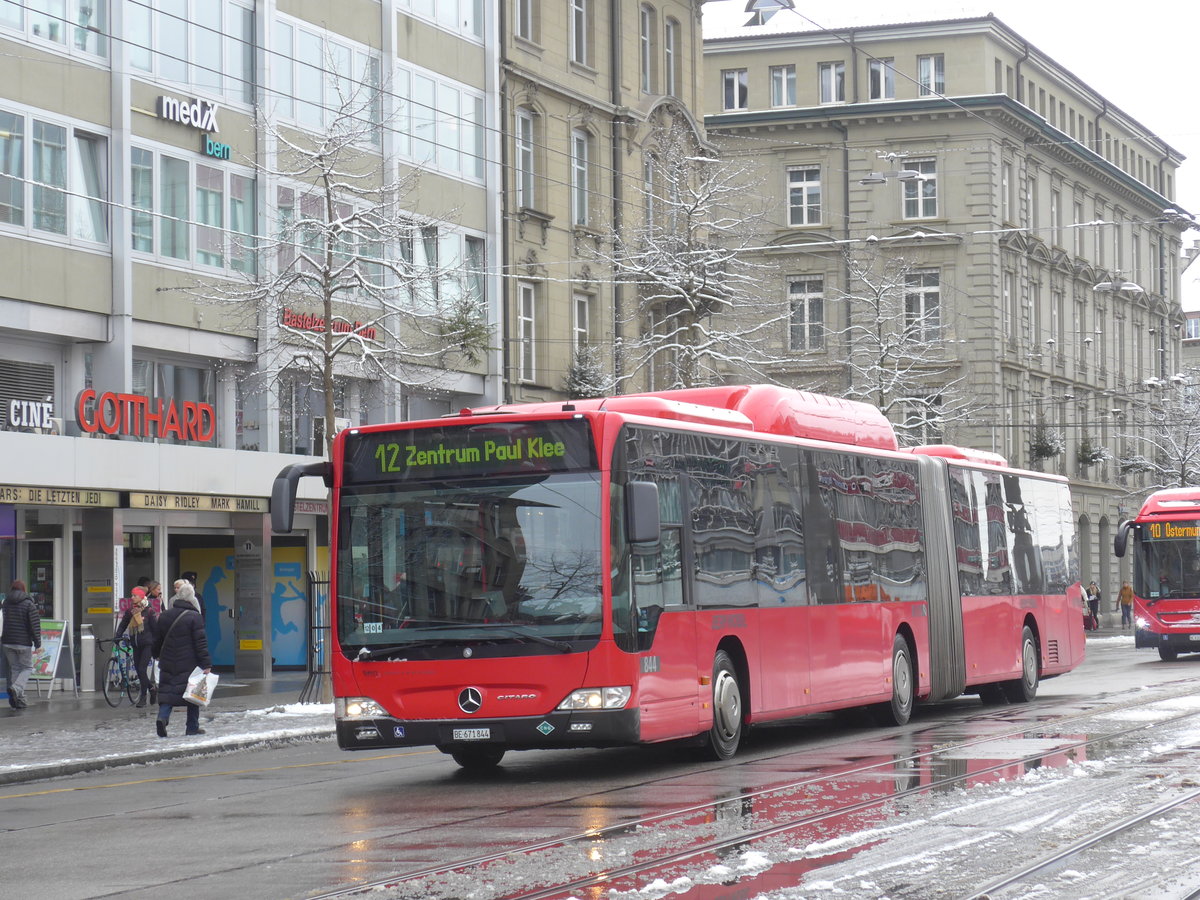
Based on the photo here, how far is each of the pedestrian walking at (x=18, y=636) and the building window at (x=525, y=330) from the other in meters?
15.2

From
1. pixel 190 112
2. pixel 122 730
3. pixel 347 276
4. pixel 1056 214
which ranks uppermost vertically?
pixel 1056 214

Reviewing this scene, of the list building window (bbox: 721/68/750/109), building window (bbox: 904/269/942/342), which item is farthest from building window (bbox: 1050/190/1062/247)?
building window (bbox: 721/68/750/109)

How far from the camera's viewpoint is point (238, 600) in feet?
111

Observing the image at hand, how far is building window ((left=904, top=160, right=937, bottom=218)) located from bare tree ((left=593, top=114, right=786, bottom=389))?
19228mm

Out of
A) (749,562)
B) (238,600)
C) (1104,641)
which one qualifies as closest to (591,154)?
(238,600)

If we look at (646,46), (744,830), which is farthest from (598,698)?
(646,46)

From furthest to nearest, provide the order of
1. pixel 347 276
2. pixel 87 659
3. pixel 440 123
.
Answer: pixel 440 123 < pixel 87 659 < pixel 347 276

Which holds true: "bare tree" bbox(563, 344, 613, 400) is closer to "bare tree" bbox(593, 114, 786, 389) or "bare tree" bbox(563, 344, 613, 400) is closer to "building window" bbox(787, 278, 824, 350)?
"bare tree" bbox(593, 114, 786, 389)

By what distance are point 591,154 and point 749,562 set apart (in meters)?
26.6

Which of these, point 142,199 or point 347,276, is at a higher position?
point 142,199

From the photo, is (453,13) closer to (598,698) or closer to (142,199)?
(142,199)

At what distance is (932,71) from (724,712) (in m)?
51.0

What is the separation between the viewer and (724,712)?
16359 mm

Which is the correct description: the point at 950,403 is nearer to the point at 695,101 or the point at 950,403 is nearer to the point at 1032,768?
the point at 695,101
